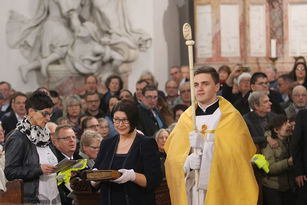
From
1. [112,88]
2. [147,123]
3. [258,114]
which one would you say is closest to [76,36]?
[112,88]

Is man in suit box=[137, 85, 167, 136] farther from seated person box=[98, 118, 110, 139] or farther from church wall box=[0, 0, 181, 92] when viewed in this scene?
church wall box=[0, 0, 181, 92]

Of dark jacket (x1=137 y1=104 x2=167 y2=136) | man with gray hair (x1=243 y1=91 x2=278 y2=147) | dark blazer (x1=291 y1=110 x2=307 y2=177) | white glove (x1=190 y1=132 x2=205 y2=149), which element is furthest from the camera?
dark jacket (x1=137 y1=104 x2=167 y2=136)

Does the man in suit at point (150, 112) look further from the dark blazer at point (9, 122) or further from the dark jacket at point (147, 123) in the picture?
the dark blazer at point (9, 122)

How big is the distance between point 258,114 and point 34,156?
12.1 ft

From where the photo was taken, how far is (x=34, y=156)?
6895mm

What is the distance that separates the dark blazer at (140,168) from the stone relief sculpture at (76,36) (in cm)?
909

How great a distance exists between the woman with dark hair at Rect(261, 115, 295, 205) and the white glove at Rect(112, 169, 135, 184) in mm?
3291

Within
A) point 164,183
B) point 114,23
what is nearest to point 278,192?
point 164,183

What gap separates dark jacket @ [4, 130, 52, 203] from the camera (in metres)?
6.77

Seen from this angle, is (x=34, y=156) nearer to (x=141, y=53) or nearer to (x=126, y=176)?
(x=126, y=176)

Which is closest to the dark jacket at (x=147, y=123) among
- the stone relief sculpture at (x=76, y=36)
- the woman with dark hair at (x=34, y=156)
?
the woman with dark hair at (x=34, y=156)

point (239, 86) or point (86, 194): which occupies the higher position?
point (239, 86)

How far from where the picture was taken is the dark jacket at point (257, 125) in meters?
9.10

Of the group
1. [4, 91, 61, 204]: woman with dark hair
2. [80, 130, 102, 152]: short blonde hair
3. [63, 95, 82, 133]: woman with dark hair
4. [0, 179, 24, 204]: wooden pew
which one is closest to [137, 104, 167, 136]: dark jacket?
[63, 95, 82, 133]: woman with dark hair
